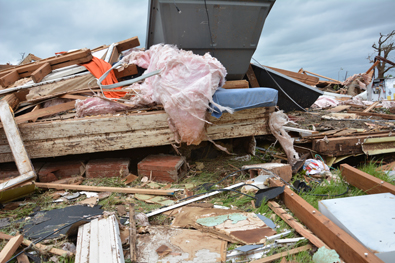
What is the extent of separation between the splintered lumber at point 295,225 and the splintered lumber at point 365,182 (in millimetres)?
1002

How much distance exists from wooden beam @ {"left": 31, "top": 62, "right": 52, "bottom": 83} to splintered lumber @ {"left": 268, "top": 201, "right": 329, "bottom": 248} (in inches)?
157

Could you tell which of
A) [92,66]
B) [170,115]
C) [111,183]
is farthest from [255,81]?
[111,183]

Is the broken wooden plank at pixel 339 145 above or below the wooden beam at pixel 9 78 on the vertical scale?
below

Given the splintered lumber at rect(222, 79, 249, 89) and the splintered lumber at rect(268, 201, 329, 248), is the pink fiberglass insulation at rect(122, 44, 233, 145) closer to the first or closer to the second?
the splintered lumber at rect(222, 79, 249, 89)

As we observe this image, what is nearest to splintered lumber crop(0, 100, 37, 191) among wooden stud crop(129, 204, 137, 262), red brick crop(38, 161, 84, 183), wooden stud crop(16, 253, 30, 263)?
red brick crop(38, 161, 84, 183)

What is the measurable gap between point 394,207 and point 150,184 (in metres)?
2.56

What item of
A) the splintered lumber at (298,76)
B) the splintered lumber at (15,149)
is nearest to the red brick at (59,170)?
the splintered lumber at (15,149)

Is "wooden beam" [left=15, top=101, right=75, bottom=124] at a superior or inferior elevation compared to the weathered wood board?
superior

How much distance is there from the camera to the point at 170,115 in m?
3.27

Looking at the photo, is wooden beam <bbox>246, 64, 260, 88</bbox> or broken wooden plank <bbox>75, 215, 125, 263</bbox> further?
wooden beam <bbox>246, 64, 260, 88</bbox>

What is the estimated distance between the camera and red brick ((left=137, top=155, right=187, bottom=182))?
328cm

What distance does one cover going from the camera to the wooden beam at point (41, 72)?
3903mm

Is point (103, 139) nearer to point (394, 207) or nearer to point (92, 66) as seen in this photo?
point (92, 66)

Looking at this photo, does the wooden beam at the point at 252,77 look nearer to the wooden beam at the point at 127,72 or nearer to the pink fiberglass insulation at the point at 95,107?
the wooden beam at the point at 127,72
